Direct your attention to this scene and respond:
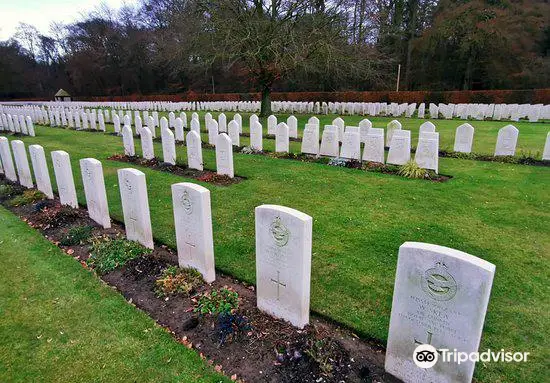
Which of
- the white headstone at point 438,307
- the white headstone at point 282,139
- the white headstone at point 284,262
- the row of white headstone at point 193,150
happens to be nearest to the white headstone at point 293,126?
the white headstone at point 282,139

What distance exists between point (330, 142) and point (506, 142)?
5117 millimetres

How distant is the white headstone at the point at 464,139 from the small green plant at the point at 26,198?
11267mm

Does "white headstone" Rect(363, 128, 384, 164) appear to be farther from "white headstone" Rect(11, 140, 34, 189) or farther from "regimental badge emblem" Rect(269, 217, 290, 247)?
"white headstone" Rect(11, 140, 34, 189)

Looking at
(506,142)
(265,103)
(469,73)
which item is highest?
(469,73)

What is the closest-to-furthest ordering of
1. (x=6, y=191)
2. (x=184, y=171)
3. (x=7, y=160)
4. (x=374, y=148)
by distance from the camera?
(x=6, y=191), (x=7, y=160), (x=184, y=171), (x=374, y=148)

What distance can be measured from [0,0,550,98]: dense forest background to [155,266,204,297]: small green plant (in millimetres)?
14227

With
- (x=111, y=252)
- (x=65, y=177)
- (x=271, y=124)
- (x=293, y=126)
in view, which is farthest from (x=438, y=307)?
(x=271, y=124)

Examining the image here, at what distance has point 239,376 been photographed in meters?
2.87

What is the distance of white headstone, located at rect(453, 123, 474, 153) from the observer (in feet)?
34.9

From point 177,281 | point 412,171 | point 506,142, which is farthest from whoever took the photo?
point 506,142

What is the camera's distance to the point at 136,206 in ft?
15.7

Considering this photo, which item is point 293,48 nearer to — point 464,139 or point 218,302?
point 464,139

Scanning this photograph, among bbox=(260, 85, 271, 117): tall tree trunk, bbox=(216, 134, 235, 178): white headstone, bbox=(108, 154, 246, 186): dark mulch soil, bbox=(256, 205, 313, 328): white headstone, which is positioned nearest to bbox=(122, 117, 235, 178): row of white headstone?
bbox=(216, 134, 235, 178): white headstone

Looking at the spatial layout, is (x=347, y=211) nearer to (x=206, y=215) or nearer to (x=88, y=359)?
(x=206, y=215)
